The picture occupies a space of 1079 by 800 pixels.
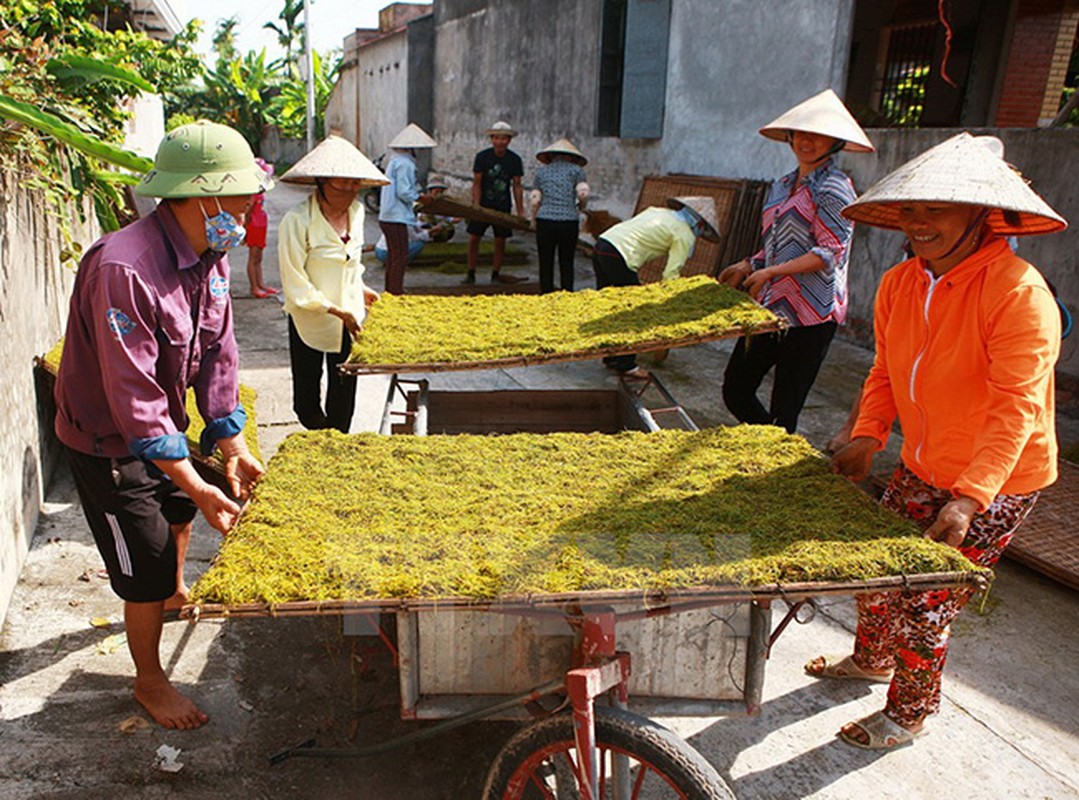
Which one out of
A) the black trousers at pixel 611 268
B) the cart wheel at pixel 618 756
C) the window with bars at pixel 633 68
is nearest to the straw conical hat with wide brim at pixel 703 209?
the black trousers at pixel 611 268

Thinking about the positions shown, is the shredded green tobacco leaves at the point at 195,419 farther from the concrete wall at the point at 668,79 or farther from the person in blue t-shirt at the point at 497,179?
the concrete wall at the point at 668,79

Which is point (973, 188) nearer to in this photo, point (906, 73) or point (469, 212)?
point (469, 212)

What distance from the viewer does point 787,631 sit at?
135 inches

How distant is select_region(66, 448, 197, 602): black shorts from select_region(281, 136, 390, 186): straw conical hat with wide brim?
168 centimetres

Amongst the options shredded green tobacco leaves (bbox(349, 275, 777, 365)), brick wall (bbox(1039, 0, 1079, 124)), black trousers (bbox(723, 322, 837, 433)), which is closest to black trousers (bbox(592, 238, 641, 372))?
shredded green tobacco leaves (bbox(349, 275, 777, 365))

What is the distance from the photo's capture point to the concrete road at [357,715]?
2.59 meters

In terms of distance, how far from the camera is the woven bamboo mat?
3.75m

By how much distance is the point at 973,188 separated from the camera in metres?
2.17

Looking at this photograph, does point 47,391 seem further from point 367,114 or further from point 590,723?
point 367,114

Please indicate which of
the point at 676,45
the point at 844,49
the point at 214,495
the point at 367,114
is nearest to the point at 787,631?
the point at 214,495

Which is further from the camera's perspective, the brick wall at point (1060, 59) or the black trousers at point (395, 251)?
the brick wall at point (1060, 59)

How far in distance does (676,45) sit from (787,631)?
A: 7918 mm

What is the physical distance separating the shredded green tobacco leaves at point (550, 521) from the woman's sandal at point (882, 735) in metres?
0.88

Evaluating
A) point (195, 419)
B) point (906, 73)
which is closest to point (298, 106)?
point (906, 73)
